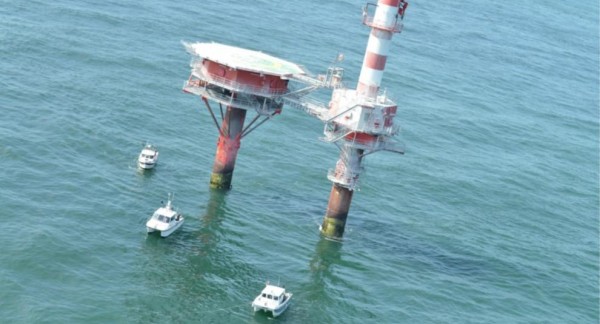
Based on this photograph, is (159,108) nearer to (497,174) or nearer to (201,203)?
(201,203)

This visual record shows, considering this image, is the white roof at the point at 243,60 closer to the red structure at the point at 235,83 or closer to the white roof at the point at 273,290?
the red structure at the point at 235,83

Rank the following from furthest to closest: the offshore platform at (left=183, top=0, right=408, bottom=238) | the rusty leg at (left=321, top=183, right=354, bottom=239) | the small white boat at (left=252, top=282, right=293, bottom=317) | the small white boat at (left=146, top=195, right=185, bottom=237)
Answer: the rusty leg at (left=321, top=183, right=354, bottom=239)
the offshore platform at (left=183, top=0, right=408, bottom=238)
the small white boat at (left=146, top=195, right=185, bottom=237)
the small white boat at (left=252, top=282, right=293, bottom=317)

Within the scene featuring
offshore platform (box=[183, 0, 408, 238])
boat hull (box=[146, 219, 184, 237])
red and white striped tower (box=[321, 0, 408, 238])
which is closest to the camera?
boat hull (box=[146, 219, 184, 237])

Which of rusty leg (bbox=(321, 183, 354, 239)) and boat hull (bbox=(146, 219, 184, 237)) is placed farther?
rusty leg (bbox=(321, 183, 354, 239))

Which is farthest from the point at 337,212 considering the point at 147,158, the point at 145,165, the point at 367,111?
the point at 147,158

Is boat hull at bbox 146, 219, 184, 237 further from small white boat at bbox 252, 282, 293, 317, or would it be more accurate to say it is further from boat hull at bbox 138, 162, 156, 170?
boat hull at bbox 138, 162, 156, 170

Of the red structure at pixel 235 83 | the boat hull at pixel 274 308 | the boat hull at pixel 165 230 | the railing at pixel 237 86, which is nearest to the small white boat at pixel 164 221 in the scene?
the boat hull at pixel 165 230

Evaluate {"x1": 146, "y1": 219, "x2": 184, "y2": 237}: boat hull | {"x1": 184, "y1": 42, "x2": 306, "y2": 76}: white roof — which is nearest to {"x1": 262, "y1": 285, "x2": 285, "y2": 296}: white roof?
{"x1": 146, "y1": 219, "x2": 184, "y2": 237}: boat hull
